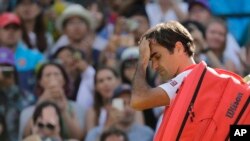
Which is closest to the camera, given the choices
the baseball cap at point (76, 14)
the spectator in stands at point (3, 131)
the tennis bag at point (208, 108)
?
the tennis bag at point (208, 108)

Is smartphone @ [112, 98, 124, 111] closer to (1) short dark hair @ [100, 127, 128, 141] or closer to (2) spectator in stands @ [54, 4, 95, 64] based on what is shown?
(1) short dark hair @ [100, 127, 128, 141]

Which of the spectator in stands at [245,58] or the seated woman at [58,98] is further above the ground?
the spectator in stands at [245,58]

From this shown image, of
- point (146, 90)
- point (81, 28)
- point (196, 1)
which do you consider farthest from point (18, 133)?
point (146, 90)

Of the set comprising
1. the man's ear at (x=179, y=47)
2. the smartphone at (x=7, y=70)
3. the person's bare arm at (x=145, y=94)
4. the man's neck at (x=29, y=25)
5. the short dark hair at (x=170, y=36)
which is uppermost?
the short dark hair at (x=170, y=36)

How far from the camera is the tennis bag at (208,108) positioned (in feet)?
15.7

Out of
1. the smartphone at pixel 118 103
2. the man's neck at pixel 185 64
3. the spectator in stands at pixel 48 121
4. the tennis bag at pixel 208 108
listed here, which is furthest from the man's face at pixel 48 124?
the tennis bag at pixel 208 108

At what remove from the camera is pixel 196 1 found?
10.2 metres

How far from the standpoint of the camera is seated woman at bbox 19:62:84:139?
9094 mm

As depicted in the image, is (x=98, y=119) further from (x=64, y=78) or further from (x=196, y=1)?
(x=196, y=1)

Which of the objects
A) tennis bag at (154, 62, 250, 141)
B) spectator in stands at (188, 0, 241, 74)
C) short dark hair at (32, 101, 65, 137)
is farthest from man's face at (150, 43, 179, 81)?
spectator in stands at (188, 0, 241, 74)

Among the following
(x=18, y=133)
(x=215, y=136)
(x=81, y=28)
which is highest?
(x=215, y=136)

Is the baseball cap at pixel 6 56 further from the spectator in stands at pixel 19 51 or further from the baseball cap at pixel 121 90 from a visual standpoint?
the baseball cap at pixel 121 90

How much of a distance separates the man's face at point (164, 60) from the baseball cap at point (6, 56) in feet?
15.9

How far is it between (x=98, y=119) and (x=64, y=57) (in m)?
0.92
